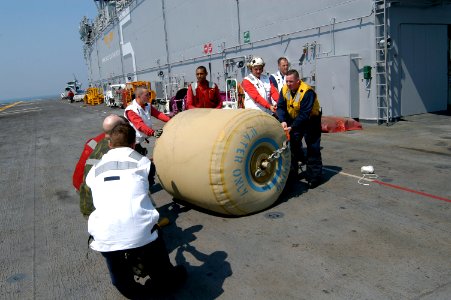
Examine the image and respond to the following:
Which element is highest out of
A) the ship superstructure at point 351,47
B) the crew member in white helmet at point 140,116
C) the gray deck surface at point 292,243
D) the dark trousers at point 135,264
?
the ship superstructure at point 351,47

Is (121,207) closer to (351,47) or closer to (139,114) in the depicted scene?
(139,114)

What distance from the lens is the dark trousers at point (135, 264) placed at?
309 centimetres

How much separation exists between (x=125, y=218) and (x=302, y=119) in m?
3.50

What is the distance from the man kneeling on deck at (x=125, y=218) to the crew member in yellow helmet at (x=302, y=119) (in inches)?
120

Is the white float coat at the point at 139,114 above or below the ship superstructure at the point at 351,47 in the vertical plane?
below

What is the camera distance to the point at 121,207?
294cm

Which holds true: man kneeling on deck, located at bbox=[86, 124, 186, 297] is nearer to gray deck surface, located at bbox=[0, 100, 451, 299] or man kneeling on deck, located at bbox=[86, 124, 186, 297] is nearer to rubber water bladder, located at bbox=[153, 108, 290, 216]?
gray deck surface, located at bbox=[0, 100, 451, 299]

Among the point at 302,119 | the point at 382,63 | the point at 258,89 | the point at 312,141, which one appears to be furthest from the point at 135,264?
the point at 382,63

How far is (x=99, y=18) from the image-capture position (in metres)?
55.2

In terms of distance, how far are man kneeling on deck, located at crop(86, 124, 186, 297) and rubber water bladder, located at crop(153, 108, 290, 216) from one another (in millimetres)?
1458

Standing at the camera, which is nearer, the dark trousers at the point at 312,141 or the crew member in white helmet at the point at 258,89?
the dark trousers at the point at 312,141

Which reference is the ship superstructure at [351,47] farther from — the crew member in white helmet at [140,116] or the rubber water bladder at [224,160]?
the crew member in white helmet at [140,116]

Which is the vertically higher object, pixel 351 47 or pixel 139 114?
pixel 351 47

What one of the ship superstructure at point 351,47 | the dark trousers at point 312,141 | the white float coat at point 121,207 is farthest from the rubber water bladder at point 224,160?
the ship superstructure at point 351,47
